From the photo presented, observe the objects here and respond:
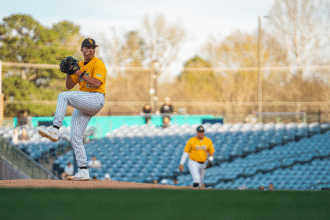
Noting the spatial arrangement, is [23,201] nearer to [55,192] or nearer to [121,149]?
[55,192]

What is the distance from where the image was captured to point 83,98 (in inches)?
200

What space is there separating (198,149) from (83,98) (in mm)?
4032

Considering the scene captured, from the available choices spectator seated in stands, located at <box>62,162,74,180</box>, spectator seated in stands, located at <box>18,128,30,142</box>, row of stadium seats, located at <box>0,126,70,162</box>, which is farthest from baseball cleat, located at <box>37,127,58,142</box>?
spectator seated in stands, located at <box>18,128,30,142</box>

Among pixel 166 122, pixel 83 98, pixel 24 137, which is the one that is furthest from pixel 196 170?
pixel 166 122

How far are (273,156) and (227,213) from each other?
14.2 metres

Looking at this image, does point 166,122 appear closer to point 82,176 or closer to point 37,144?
point 37,144

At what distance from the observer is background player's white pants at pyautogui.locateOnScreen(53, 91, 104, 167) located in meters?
4.98

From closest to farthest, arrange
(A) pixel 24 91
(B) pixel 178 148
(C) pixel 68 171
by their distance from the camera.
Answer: (C) pixel 68 171, (B) pixel 178 148, (A) pixel 24 91

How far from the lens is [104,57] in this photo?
107 ft

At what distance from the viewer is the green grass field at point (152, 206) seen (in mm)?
2471

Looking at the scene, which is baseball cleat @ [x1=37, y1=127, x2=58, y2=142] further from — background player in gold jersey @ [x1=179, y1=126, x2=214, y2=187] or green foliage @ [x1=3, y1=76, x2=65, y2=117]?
green foliage @ [x1=3, y1=76, x2=65, y2=117]

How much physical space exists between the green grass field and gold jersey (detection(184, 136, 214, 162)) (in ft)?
16.6

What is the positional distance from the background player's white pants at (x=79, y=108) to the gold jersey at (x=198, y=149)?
11.0ft

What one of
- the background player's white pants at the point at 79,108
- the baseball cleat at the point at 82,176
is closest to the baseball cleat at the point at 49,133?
the background player's white pants at the point at 79,108
